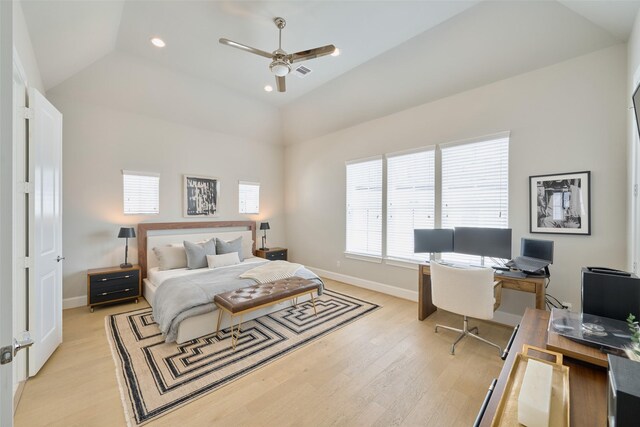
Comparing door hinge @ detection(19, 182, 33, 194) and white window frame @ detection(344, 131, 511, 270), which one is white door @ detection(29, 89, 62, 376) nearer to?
door hinge @ detection(19, 182, 33, 194)

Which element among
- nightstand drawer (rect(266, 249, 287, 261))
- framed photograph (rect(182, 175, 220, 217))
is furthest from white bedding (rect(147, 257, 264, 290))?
nightstand drawer (rect(266, 249, 287, 261))

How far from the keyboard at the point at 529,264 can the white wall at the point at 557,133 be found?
0.45m

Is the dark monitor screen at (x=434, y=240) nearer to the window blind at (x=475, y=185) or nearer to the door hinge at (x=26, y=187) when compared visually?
the window blind at (x=475, y=185)

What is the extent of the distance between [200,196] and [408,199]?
4040 mm

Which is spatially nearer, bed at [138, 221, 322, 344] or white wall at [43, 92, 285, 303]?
bed at [138, 221, 322, 344]

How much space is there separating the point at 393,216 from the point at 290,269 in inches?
80.0

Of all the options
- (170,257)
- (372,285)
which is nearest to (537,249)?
(372,285)

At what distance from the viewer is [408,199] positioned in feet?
14.2

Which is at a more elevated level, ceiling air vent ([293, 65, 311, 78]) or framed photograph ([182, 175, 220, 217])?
ceiling air vent ([293, 65, 311, 78])

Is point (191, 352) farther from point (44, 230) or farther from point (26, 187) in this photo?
point (26, 187)

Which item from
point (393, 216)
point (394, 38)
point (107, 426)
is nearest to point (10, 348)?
point (107, 426)

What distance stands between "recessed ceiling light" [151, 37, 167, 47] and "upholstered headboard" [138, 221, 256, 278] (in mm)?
2827

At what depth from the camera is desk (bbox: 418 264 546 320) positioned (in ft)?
8.73

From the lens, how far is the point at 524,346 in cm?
141
